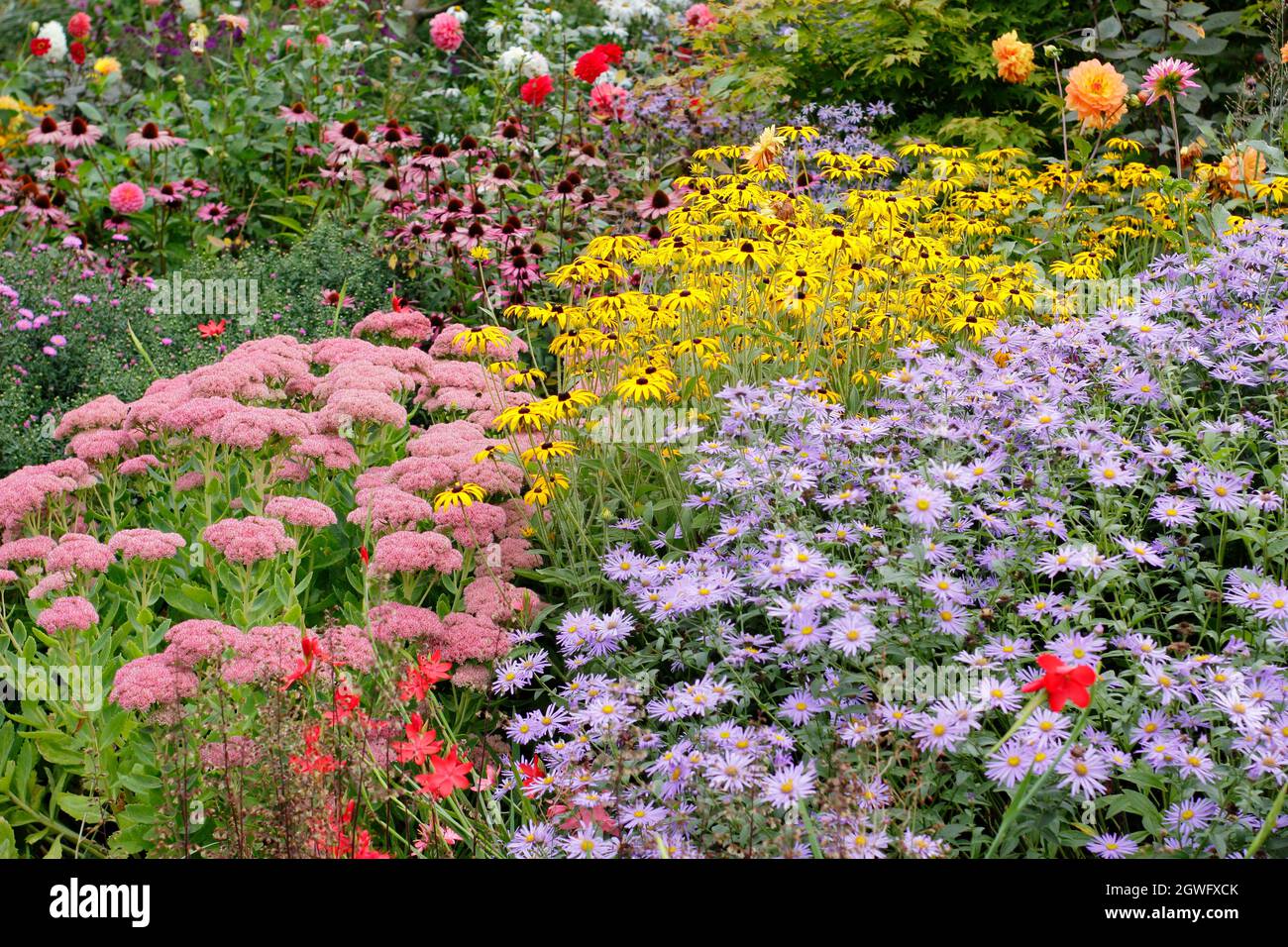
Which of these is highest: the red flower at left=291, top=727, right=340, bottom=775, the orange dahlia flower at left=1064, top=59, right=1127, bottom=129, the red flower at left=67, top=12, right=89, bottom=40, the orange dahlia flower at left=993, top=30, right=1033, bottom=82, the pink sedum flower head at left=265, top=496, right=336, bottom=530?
the red flower at left=67, top=12, right=89, bottom=40

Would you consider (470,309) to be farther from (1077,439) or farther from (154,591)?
(1077,439)

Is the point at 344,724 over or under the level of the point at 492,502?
under

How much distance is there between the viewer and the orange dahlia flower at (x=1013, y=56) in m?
5.21

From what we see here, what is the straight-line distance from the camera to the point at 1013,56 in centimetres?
522

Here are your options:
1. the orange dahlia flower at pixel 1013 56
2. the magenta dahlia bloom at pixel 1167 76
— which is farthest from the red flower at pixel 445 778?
the orange dahlia flower at pixel 1013 56

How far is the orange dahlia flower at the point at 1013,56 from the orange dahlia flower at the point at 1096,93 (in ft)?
1.39

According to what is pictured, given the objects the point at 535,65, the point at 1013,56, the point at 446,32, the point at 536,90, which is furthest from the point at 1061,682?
the point at 446,32

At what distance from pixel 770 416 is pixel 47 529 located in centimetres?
210

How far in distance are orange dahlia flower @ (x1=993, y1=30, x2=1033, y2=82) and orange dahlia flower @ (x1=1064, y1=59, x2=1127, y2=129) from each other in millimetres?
423

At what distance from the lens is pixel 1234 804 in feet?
A: 7.11

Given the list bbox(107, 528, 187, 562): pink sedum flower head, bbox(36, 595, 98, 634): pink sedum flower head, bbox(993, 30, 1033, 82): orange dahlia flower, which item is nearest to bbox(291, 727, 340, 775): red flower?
bbox(36, 595, 98, 634): pink sedum flower head

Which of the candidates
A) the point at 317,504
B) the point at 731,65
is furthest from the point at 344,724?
the point at 731,65

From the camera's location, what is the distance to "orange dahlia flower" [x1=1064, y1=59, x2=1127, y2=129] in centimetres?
473

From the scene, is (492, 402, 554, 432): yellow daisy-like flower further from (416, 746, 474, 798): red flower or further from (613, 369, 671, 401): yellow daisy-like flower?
(416, 746, 474, 798): red flower
